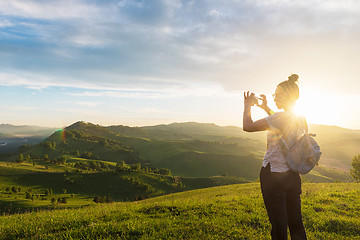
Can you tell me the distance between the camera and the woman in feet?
12.3

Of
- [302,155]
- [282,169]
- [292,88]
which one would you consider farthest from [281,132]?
[292,88]

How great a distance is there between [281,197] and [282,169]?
0.48 m

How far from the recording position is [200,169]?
15738 centimetres

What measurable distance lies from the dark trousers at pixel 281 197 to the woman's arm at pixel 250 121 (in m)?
0.72

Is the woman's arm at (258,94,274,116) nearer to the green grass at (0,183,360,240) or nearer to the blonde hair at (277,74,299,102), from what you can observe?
the blonde hair at (277,74,299,102)

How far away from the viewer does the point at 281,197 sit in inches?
146

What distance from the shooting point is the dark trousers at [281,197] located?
375 cm

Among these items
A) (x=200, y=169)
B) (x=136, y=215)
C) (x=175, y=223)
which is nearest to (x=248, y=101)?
(x=175, y=223)

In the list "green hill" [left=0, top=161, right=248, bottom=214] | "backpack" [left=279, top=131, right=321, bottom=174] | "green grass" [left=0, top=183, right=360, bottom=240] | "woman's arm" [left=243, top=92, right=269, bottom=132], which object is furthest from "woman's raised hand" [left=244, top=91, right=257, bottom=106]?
"green hill" [left=0, top=161, right=248, bottom=214]

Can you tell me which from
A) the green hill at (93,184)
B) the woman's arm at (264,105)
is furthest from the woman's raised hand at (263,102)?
the green hill at (93,184)

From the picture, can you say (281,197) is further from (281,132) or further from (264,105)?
(264,105)

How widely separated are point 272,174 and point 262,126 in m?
0.87

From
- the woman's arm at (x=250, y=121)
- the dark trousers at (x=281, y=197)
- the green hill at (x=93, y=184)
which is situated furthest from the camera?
the green hill at (x=93, y=184)

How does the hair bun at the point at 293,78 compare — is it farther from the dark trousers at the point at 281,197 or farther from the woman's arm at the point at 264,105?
the dark trousers at the point at 281,197
